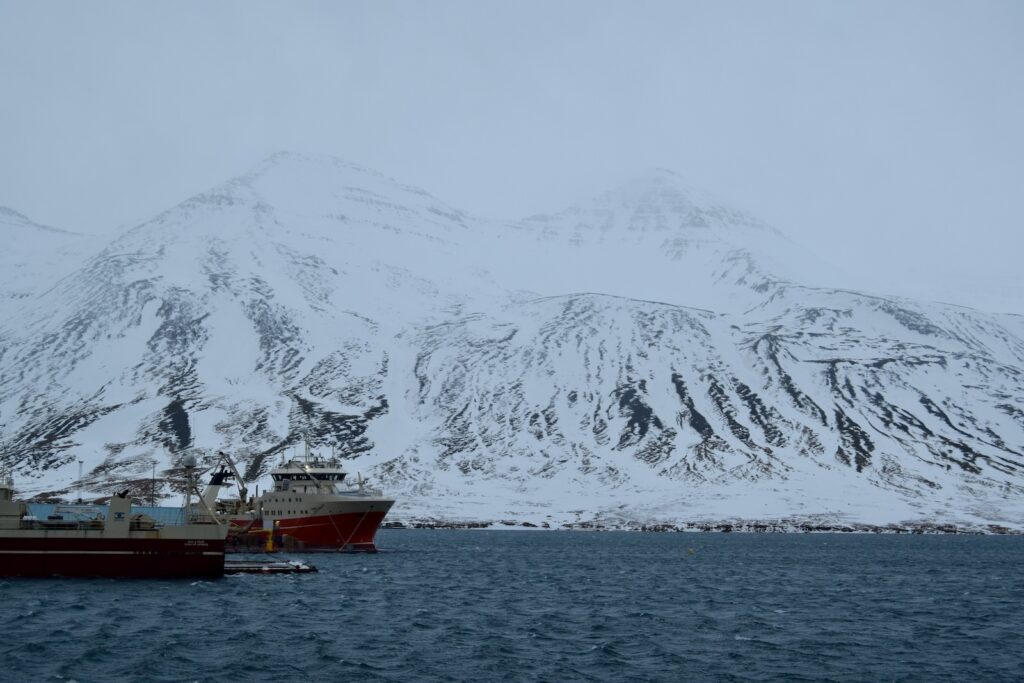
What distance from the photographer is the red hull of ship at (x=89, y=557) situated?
78438 mm

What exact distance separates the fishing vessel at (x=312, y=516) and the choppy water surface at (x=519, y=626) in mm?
19476

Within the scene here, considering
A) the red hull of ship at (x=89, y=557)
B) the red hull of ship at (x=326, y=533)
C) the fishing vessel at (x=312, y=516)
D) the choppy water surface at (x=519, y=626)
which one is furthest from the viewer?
the red hull of ship at (x=326, y=533)

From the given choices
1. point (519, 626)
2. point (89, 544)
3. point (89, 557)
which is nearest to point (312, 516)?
point (89, 557)

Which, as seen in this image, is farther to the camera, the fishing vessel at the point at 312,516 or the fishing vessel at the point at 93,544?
the fishing vessel at the point at 312,516

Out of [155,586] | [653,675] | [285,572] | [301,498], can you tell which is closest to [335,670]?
[653,675]

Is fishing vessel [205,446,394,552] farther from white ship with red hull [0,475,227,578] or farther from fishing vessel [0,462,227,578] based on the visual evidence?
white ship with red hull [0,475,227,578]

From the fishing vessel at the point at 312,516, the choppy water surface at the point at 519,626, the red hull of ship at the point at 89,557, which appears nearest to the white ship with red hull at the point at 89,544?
the red hull of ship at the point at 89,557

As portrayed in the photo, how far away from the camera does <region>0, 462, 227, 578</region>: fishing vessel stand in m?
78.4

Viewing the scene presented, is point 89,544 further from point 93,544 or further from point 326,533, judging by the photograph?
point 326,533

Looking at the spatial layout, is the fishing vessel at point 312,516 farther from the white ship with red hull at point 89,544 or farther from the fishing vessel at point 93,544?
the white ship with red hull at point 89,544

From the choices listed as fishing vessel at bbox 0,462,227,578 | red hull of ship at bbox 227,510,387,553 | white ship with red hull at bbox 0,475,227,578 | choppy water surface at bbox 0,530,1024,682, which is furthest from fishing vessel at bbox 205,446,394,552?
white ship with red hull at bbox 0,475,227,578

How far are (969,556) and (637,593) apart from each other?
81.1 meters

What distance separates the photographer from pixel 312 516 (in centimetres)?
13112

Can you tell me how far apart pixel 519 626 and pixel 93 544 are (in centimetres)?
3299
